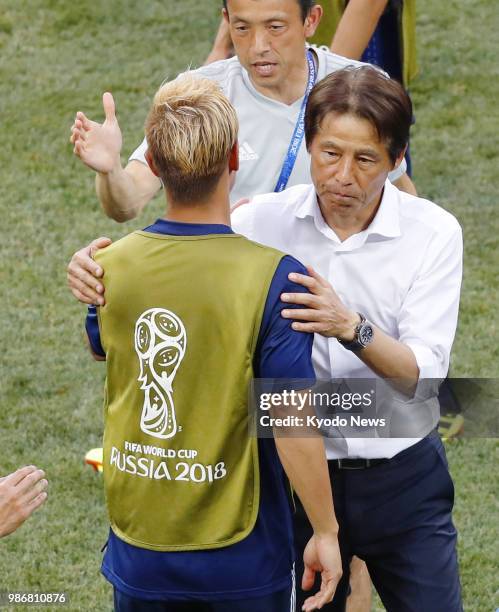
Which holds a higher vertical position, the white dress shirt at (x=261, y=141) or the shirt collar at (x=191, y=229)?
the shirt collar at (x=191, y=229)

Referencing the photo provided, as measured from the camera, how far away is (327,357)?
361 centimetres

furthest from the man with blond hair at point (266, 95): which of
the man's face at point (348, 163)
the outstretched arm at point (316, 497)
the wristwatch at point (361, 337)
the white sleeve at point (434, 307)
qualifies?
the outstretched arm at point (316, 497)

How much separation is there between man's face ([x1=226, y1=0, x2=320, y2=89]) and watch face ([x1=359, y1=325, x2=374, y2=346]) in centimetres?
128

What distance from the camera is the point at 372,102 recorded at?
3.43 metres

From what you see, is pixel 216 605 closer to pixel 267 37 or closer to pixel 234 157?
pixel 234 157

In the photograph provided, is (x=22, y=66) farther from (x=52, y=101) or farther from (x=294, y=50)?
(x=294, y=50)

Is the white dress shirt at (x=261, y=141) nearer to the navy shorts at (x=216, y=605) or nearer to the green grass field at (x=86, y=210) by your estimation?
the navy shorts at (x=216, y=605)

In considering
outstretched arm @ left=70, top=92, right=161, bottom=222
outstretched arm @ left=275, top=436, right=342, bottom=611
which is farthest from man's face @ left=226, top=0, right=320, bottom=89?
outstretched arm @ left=275, top=436, right=342, bottom=611

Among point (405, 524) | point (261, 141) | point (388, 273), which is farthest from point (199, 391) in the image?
point (261, 141)

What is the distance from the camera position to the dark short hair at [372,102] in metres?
3.43

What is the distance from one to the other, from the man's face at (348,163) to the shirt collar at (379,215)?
47mm

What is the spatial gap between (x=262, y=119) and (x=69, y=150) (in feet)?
17.9

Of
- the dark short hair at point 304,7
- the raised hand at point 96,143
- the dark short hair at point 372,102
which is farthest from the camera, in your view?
the dark short hair at point 304,7

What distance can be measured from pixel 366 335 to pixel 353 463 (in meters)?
0.52
